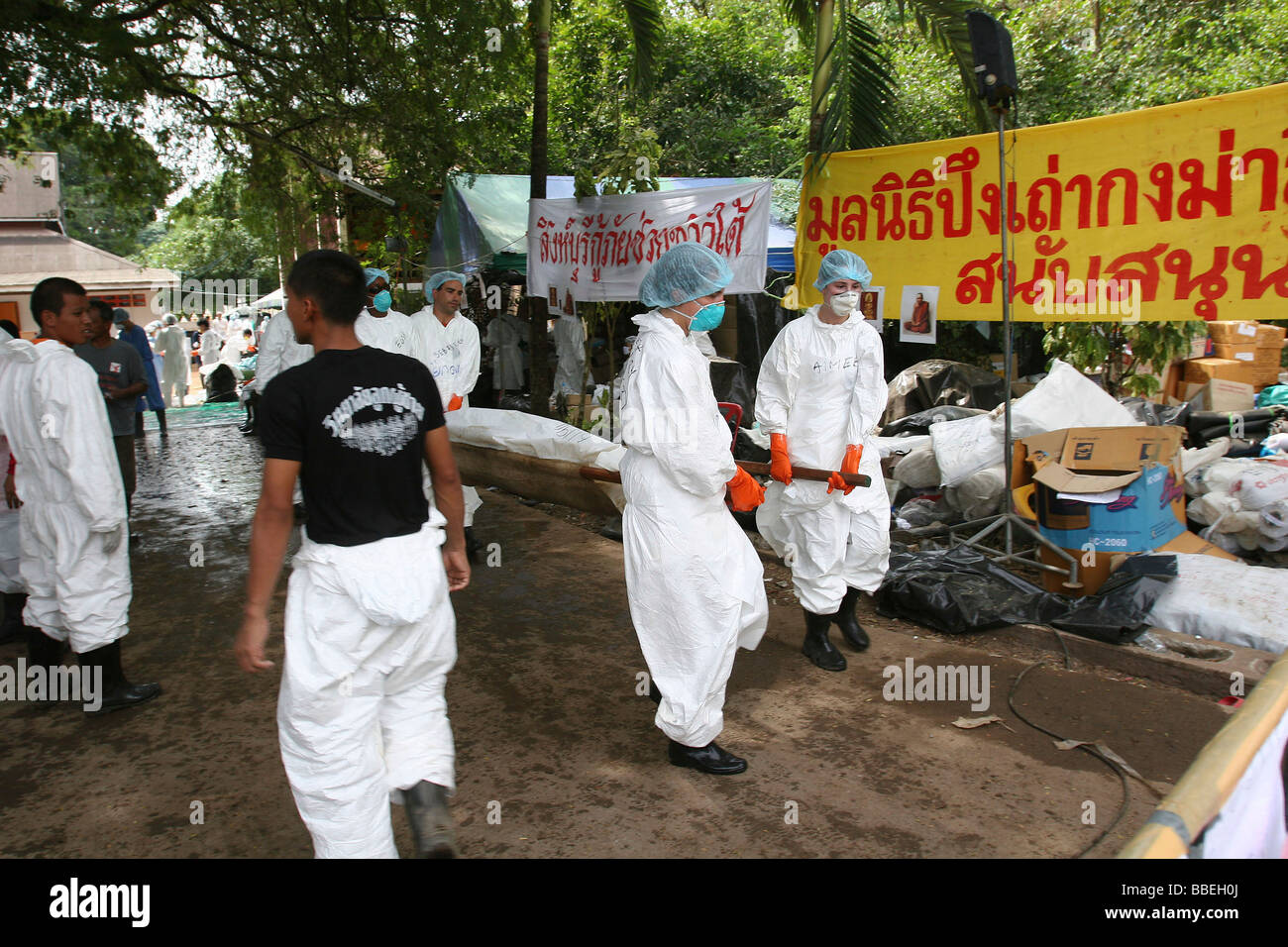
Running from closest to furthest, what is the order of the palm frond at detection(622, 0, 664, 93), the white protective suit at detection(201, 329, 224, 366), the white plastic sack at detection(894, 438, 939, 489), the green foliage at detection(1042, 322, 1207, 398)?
the white plastic sack at detection(894, 438, 939, 489) → the green foliage at detection(1042, 322, 1207, 398) → the palm frond at detection(622, 0, 664, 93) → the white protective suit at detection(201, 329, 224, 366)

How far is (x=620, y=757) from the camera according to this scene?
347cm

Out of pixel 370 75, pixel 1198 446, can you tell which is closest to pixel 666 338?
pixel 1198 446

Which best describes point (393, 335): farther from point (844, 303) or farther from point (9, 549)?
point (844, 303)

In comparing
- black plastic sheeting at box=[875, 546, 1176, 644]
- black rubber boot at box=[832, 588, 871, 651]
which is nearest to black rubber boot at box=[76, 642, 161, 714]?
black rubber boot at box=[832, 588, 871, 651]

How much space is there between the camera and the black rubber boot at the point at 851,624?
14.6 feet

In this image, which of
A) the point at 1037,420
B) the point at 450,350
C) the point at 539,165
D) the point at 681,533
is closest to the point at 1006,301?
the point at 1037,420

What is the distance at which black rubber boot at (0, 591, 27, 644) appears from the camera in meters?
4.79

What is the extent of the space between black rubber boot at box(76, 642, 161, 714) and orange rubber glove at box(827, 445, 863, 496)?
3.04 meters

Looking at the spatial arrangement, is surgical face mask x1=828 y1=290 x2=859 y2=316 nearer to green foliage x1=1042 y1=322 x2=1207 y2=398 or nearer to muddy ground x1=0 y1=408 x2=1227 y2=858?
muddy ground x1=0 y1=408 x2=1227 y2=858

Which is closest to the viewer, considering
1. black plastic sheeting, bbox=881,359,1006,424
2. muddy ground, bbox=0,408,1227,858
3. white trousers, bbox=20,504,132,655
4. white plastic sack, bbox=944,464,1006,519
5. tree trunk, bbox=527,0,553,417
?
muddy ground, bbox=0,408,1227,858

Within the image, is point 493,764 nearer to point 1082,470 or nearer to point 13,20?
point 1082,470

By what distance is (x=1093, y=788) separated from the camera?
3.16m

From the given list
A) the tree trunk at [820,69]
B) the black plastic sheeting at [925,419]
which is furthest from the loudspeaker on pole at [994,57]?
the black plastic sheeting at [925,419]

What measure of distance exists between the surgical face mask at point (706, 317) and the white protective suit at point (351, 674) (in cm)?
142
